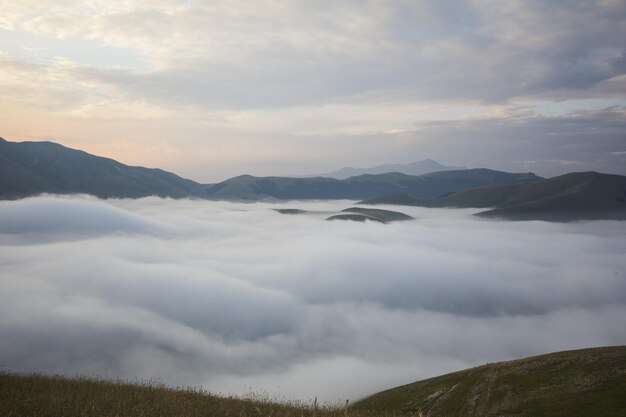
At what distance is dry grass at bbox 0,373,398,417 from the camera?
40.2 ft

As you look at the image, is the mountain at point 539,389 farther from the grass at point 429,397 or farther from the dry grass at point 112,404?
the dry grass at point 112,404

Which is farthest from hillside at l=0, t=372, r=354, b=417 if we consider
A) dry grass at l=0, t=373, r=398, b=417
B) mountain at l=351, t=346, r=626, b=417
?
mountain at l=351, t=346, r=626, b=417

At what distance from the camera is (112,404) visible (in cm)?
1391

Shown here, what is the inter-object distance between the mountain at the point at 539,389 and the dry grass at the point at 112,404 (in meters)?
18.9

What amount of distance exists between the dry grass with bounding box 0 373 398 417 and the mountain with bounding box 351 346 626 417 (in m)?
18.9

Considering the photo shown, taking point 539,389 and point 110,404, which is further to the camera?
point 539,389

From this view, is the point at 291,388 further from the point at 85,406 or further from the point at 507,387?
the point at 85,406

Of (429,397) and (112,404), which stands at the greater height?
(112,404)

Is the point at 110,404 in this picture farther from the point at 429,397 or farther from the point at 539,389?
the point at 429,397

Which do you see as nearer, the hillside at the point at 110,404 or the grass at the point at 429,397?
the hillside at the point at 110,404

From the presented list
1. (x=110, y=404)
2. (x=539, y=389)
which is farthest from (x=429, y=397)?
(x=110, y=404)

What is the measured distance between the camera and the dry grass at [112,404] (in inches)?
483

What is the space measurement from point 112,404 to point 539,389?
4633 cm

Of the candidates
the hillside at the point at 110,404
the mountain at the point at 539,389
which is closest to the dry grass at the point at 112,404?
the hillside at the point at 110,404
